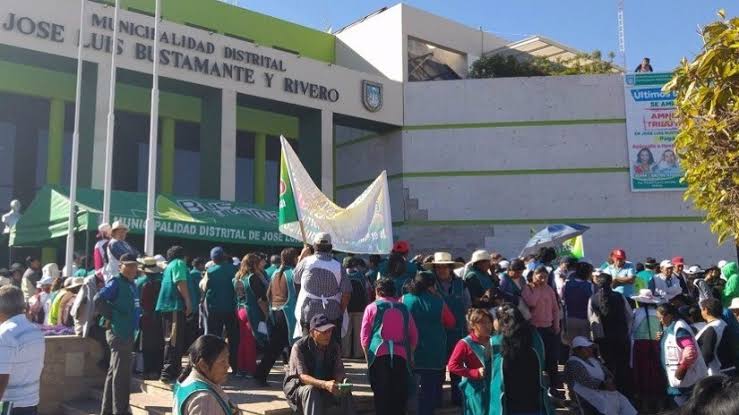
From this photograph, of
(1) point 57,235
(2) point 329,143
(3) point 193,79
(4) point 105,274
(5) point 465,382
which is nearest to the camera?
(5) point 465,382

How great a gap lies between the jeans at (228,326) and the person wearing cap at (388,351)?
2722mm

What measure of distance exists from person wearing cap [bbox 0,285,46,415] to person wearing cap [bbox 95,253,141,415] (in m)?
2.28

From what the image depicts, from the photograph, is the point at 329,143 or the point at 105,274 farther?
the point at 329,143

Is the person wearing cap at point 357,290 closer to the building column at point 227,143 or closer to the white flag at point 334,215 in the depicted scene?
the white flag at point 334,215

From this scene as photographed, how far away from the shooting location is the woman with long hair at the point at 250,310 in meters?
8.56

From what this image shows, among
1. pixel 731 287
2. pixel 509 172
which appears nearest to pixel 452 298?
pixel 731 287

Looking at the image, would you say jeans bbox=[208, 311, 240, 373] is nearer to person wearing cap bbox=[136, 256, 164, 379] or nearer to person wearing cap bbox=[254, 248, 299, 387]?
person wearing cap bbox=[254, 248, 299, 387]

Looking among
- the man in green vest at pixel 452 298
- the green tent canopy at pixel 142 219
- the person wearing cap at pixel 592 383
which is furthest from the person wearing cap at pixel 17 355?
the green tent canopy at pixel 142 219

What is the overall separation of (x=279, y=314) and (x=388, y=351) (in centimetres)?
248

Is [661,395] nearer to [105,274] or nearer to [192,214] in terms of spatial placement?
[105,274]

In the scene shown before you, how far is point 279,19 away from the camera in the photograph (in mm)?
24141

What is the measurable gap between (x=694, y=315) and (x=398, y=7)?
1824cm

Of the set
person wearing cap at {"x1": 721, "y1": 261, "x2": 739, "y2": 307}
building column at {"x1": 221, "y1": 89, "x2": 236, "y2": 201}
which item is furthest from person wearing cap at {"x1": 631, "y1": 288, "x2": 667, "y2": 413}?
building column at {"x1": 221, "y1": 89, "x2": 236, "y2": 201}

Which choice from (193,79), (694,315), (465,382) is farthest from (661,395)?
(193,79)
